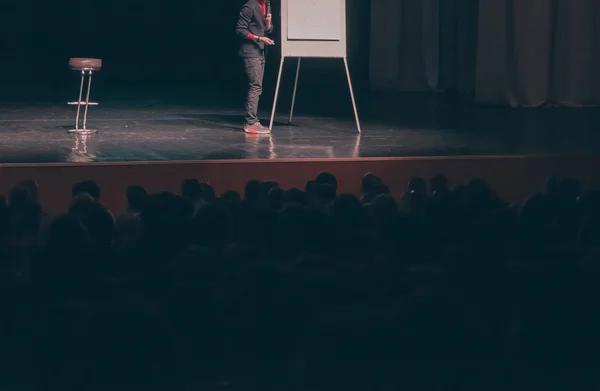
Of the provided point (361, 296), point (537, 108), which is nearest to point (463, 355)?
point (361, 296)

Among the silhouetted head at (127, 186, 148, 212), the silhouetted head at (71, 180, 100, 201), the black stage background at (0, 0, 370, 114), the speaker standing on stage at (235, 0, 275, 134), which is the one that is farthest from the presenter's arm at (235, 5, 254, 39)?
the black stage background at (0, 0, 370, 114)

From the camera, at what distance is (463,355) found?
72.7 inches

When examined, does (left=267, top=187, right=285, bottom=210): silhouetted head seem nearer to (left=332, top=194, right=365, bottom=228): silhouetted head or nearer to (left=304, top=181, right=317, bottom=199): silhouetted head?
(left=304, top=181, right=317, bottom=199): silhouetted head

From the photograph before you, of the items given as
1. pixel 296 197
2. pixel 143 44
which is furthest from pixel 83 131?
pixel 143 44

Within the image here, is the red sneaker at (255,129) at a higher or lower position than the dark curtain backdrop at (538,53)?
lower

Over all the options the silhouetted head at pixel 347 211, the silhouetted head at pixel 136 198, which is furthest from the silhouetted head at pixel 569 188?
the silhouetted head at pixel 136 198

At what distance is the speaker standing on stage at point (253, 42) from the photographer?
245 inches

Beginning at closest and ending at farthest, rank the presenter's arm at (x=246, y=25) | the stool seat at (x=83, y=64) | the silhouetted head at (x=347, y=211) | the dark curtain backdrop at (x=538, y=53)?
the silhouetted head at (x=347, y=211), the presenter's arm at (x=246, y=25), the stool seat at (x=83, y=64), the dark curtain backdrop at (x=538, y=53)

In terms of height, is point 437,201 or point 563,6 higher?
point 563,6

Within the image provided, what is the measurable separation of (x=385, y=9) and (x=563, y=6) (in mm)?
2942

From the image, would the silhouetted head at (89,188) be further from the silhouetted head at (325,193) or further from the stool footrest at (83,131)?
the stool footrest at (83,131)

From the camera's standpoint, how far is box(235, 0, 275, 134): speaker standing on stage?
20.4 ft

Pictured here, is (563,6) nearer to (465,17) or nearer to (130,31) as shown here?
(465,17)

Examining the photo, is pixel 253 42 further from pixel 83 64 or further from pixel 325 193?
pixel 325 193
